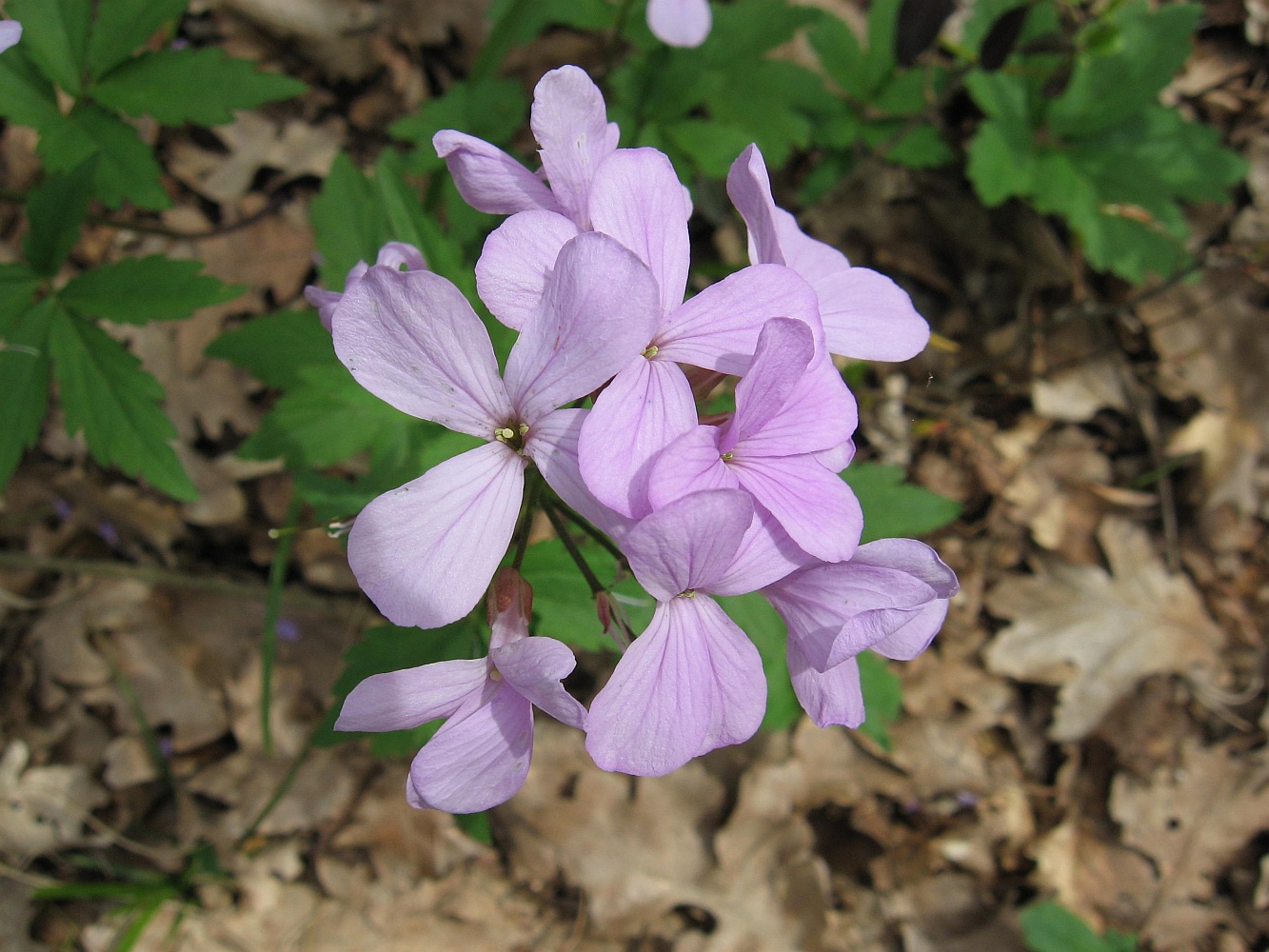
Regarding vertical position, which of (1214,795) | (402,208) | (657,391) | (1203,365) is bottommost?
(1214,795)

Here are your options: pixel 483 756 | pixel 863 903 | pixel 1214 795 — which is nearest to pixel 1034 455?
pixel 1214 795

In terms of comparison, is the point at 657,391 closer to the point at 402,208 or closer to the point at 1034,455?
the point at 402,208

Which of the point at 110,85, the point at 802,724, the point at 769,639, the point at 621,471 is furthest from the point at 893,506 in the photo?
the point at 110,85

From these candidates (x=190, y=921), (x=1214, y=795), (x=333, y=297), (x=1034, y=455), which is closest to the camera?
(x=333, y=297)

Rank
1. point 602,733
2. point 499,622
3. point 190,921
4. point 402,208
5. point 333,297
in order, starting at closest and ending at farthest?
point 602,733 < point 499,622 < point 333,297 < point 402,208 < point 190,921

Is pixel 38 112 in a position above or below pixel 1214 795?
above

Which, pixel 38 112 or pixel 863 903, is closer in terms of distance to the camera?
pixel 38 112
